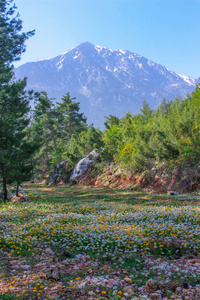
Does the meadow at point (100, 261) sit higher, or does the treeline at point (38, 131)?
the treeline at point (38, 131)

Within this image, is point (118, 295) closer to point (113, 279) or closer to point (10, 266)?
point (113, 279)

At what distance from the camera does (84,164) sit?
38.9 metres

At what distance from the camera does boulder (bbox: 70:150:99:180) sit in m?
38.2

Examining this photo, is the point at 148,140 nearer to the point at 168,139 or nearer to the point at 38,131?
the point at 168,139

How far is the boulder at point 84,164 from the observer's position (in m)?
38.2

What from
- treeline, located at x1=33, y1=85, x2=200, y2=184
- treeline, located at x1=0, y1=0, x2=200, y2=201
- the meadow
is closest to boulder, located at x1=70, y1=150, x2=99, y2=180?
treeline, located at x1=33, y1=85, x2=200, y2=184

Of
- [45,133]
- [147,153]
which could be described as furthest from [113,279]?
[45,133]

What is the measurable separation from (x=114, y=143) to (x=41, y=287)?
30.7 meters

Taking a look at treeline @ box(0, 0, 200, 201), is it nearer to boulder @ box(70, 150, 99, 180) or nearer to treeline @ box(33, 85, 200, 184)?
treeline @ box(33, 85, 200, 184)

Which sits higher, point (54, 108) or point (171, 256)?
point (54, 108)

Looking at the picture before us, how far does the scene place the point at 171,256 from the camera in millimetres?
5582

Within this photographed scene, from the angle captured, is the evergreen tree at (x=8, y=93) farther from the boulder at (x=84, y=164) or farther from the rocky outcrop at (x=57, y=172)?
the rocky outcrop at (x=57, y=172)

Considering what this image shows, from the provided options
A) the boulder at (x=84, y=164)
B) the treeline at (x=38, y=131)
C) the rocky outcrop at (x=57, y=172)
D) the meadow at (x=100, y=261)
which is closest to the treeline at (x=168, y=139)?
the treeline at (x=38, y=131)

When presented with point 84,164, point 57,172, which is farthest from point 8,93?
point 57,172
